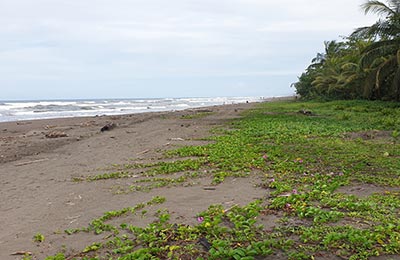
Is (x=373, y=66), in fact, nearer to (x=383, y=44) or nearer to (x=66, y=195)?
(x=383, y=44)

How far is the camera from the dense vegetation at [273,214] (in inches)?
121

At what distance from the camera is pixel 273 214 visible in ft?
12.7

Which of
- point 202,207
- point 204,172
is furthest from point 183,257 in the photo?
point 204,172

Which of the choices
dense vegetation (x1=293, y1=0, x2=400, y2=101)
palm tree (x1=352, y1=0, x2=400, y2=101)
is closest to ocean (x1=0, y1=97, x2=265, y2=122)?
dense vegetation (x1=293, y1=0, x2=400, y2=101)

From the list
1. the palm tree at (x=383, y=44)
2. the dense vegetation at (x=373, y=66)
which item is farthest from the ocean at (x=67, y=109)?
the palm tree at (x=383, y=44)

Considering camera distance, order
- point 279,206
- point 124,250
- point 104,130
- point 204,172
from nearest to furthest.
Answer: point 124,250 → point 279,206 → point 204,172 → point 104,130

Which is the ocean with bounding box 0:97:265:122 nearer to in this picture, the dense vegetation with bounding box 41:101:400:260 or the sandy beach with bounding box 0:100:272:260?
the sandy beach with bounding box 0:100:272:260

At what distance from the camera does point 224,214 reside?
12.8 ft

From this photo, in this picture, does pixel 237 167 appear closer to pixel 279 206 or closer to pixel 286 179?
pixel 286 179

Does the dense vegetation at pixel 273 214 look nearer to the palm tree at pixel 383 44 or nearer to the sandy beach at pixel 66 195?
the sandy beach at pixel 66 195

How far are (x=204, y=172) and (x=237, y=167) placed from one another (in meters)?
0.58

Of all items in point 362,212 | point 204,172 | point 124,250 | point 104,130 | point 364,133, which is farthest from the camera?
point 104,130

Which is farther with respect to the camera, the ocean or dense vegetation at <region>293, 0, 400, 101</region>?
the ocean

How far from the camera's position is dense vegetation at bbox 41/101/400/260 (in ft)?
10.1
